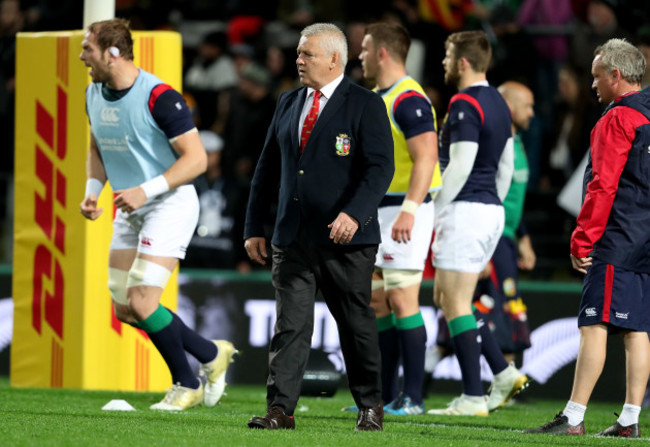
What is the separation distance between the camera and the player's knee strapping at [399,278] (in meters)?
7.84

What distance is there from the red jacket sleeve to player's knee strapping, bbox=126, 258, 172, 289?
2.55 meters

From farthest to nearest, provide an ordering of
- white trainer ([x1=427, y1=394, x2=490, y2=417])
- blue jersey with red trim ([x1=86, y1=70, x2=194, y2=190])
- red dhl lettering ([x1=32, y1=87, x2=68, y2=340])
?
red dhl lettering ([x1=32, y1=87, x2=68, y2=340])
white trainer ([x1=427, y1=394, x2=490, y2=417])
blue jersey with red trim ([x1=86, y1=70, x2=194, y2=190])

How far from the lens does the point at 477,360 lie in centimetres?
796

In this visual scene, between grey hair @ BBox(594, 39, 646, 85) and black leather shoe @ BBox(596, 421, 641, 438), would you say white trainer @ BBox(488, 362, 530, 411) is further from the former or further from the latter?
grey hair @ BBox(594, 39, 646, 85)

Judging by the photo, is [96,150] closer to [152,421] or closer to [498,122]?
[152,421]

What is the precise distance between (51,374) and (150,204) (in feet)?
7.46

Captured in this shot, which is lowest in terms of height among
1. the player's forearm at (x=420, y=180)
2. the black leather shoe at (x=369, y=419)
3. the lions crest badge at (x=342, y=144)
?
the black leather shoe at (x=369, y=419)

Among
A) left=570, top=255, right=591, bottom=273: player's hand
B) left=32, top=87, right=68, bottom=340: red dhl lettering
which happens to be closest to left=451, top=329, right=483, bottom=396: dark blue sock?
left=570, top=255, right=591, bottom=273: player's hand

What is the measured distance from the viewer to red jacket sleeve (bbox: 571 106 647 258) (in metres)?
6.38

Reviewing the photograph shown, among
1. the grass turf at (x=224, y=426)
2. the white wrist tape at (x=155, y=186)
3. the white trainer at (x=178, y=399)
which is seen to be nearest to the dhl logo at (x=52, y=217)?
the grass turf at (x=224, y=426)

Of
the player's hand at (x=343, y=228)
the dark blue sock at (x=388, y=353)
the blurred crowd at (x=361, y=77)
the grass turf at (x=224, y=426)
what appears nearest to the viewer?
the grass turf at (x=224, y=426)

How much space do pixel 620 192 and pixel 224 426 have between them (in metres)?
2.44

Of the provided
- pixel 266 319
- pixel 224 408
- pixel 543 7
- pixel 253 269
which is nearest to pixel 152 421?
pixel 224 408

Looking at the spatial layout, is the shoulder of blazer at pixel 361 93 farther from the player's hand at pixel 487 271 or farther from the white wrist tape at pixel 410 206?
the player's hand at pixel 487 271
